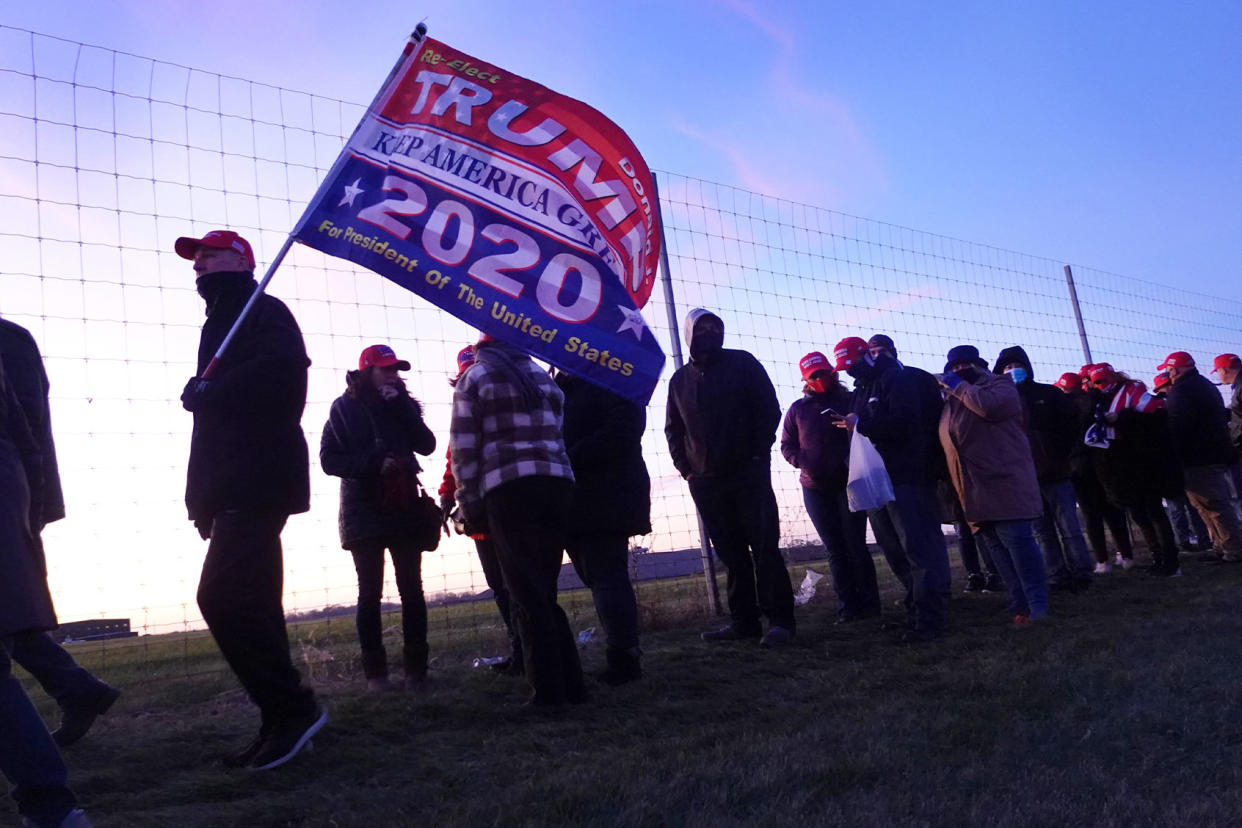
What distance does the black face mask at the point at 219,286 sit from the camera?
152 inches

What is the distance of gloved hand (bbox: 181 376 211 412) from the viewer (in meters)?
3.54

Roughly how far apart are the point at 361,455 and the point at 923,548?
3.16 meters

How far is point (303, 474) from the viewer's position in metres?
3.79

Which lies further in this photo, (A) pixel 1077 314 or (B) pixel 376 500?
(A) pixel 1077 314

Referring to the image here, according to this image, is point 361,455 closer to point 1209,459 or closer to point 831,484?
point 831,484

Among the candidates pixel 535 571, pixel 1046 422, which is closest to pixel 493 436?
pixel 535 571

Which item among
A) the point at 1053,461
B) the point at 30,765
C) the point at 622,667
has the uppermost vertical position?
the point at 1053,461

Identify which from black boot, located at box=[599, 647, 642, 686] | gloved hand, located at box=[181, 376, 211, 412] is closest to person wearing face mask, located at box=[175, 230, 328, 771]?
gloved hand, located at box=[181, 376, 211, 412]

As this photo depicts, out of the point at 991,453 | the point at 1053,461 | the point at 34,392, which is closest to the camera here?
the point at 34,392

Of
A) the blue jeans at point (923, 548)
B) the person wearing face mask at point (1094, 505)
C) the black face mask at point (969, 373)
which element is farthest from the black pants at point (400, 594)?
the person wearing face mask at point (1094, 505)

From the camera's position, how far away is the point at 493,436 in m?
4.35

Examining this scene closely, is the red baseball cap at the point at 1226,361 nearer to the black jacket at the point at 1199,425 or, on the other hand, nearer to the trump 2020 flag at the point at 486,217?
the black jacket at the point at 1199,425

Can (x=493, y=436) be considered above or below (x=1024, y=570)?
above

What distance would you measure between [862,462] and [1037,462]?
2543mm
